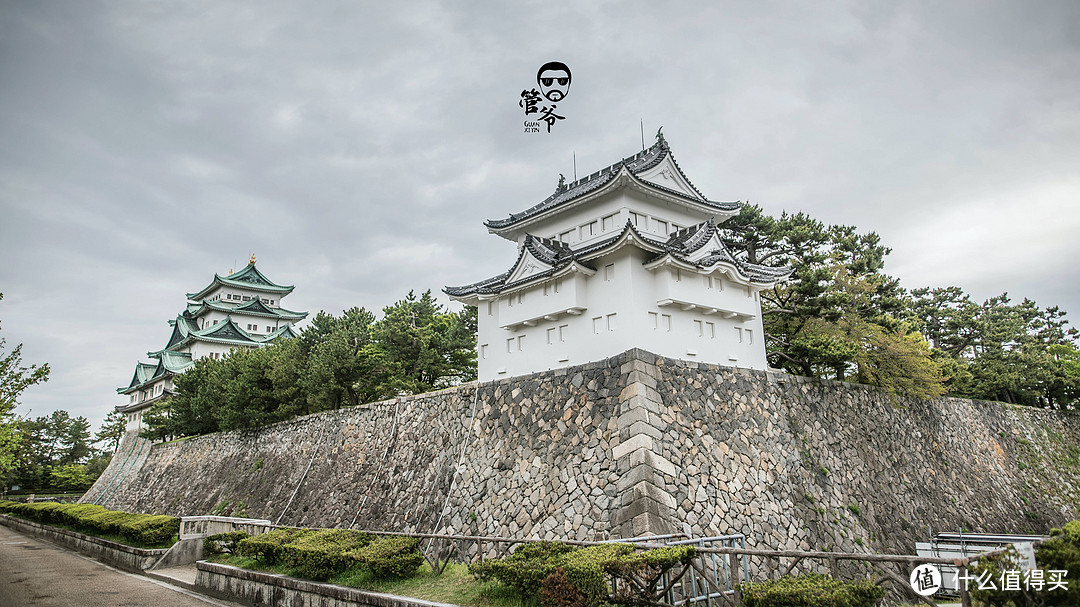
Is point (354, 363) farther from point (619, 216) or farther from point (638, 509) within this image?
point (638, 509)

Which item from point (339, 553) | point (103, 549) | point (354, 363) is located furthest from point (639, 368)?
point (103, 549)

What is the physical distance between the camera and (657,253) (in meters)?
16.6

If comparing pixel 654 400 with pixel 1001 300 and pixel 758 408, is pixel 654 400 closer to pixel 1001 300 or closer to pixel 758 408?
pixel 758 408

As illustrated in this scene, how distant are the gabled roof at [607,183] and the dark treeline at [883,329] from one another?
4.62 metres

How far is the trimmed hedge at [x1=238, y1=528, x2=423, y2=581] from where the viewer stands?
1007 cm

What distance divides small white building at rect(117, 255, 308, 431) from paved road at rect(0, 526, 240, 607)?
32.0m

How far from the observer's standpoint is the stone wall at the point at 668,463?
44.4 ft

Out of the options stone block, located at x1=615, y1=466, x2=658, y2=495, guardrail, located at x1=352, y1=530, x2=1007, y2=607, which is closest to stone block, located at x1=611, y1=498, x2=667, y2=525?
stone block, located at x1=615, y1=466, x2=658, y2=495

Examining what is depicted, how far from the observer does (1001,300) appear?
3281cm

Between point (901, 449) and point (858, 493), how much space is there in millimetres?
4074

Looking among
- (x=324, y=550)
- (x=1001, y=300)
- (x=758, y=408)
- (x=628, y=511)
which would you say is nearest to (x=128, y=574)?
(x=324, y=550)

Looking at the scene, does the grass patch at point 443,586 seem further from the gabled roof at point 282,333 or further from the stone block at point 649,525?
the gabled roof at point 282,333

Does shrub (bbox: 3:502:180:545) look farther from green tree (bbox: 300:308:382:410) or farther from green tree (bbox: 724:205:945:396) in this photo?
green tree (bbox: 724:205:945:396)

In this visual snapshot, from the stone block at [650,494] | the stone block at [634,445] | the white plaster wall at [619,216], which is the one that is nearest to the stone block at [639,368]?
the stone block at [634,445]
